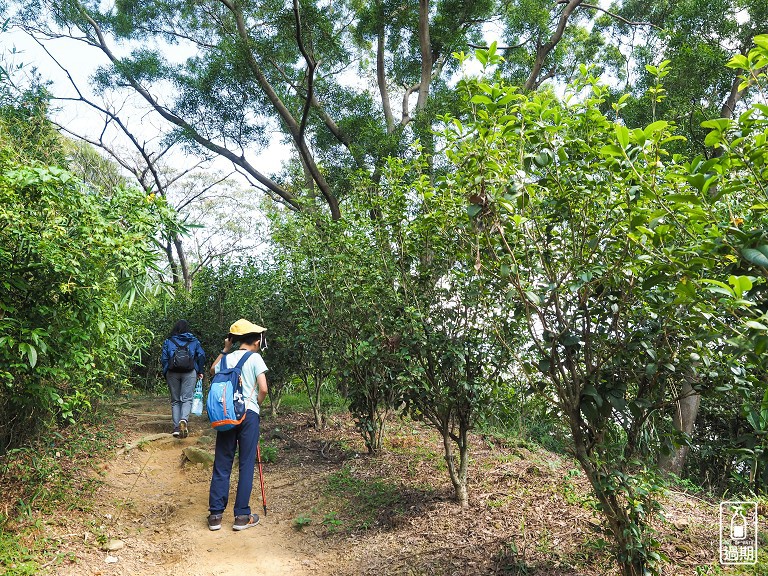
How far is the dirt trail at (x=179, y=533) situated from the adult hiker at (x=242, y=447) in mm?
172

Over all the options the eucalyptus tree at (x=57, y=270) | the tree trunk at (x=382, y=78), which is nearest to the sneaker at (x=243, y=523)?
the eucalyptus tree at (x=57, y=270)

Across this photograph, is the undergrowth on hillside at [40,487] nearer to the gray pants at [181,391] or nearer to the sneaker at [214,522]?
the sneaker at [214,522]

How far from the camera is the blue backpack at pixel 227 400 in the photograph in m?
4.91

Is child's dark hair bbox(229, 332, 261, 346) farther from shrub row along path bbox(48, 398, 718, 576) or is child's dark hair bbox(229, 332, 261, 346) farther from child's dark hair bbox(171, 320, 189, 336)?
child's dark hair bbox(171, 320, 189, 336)

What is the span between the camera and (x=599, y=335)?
3.27m

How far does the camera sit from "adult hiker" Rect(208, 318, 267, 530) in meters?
4.96

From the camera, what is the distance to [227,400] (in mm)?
4926

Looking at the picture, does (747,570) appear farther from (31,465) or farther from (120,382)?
(120,382)

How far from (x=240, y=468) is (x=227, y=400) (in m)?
0.69

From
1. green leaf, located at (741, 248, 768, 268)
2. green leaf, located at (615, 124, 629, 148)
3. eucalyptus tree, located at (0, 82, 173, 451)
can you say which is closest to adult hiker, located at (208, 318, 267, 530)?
eucalyptus tree, located at (0, 82, 173, 451)

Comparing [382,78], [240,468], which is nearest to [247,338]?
[240,468]

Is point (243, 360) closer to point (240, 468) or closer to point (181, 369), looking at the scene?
point (240, 468)

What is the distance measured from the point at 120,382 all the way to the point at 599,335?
5.97 metres

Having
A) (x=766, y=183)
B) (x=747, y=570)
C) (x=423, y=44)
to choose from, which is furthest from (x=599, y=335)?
(x=423, y=44)
